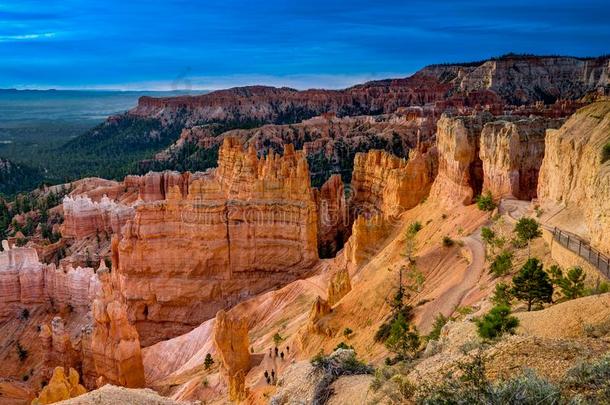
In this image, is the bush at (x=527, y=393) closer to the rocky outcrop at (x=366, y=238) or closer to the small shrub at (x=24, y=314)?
the rocky outcrop at (x=366, y=238)

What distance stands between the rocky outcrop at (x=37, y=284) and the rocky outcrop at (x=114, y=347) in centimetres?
1261

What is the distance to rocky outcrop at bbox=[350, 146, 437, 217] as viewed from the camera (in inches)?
1452

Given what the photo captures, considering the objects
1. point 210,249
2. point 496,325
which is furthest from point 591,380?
point 210,249

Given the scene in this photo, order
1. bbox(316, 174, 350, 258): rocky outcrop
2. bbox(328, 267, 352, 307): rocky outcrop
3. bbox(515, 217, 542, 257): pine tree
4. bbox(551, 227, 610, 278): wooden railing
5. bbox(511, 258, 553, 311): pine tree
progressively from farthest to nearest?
bbox(316, 174, 350, 258): rocky outcrop → bbox(328, 267, 352, 307): rocky outcrop → bbox(515, 217, 542, 257): pine tree → bbox(551, 227, 610, 278): wooden railing → bbox(511, 258, 553, 311): pine tree

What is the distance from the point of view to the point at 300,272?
133 ft

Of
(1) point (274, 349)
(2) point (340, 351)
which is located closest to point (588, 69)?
(1) point (274, 349)

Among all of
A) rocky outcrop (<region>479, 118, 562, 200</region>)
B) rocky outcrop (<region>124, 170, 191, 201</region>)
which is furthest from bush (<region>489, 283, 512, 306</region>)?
rocky outcrop (<region>124, 170, 191, 201</region>)

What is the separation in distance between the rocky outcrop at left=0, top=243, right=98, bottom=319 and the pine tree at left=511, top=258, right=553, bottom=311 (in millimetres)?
33680

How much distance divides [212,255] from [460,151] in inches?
756

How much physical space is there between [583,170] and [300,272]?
23136mm

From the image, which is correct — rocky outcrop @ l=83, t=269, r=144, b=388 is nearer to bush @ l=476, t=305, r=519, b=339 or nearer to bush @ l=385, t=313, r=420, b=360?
bush @ l=385, t=313, r=420, b=360

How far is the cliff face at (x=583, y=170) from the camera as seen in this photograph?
56.5ft

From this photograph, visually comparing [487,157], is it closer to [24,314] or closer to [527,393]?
[527,393]

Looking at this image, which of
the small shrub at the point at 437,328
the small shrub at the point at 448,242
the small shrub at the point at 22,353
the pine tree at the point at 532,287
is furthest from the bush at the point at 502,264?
the small shrub at the point at 22,353
